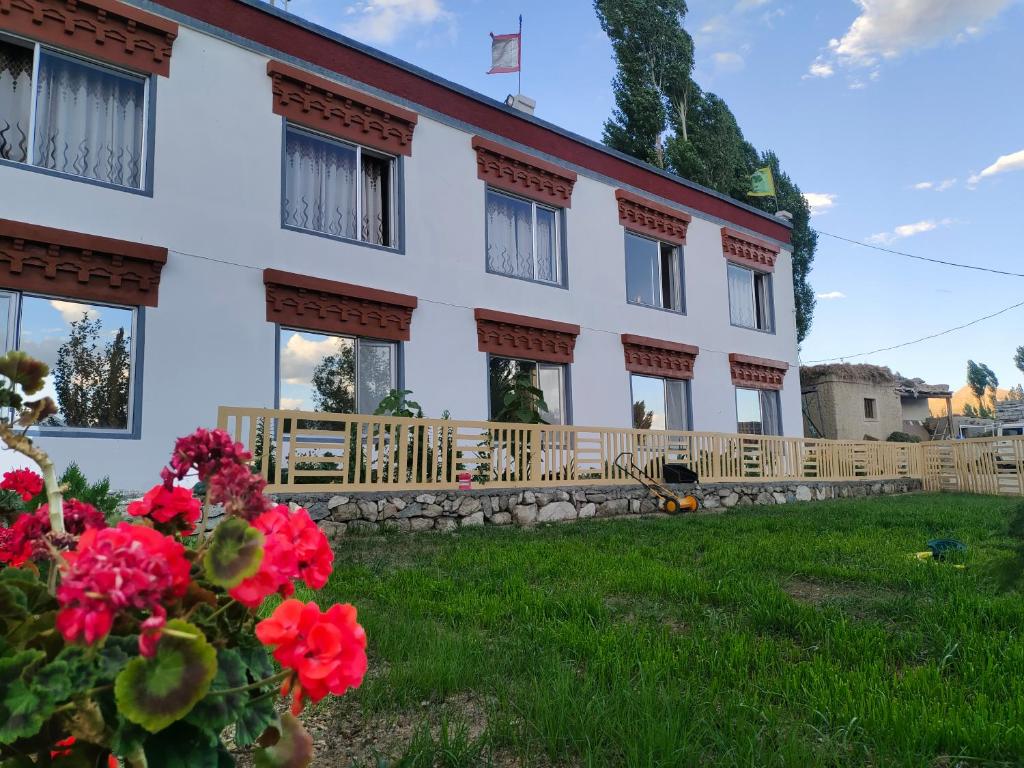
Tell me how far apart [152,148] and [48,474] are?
355 inches

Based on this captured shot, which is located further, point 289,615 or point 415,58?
point 415,58

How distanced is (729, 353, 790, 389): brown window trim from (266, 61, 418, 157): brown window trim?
9.46 m

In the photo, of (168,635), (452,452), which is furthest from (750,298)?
(168,635)

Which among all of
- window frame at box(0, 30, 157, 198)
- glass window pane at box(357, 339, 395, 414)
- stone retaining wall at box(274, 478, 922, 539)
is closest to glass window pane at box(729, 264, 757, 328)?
stone retaining wall at box(274, 478, 922, 539)

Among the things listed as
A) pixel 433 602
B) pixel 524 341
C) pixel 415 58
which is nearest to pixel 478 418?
pixel 524 341

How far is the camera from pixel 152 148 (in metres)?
8.84

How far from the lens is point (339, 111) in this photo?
10.6 m

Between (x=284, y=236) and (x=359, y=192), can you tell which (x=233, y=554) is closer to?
(x=284, y=236)

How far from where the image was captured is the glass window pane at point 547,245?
13.3m

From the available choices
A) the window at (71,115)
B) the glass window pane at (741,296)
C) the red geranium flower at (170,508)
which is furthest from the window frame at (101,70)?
the glass window pane at (741,296)

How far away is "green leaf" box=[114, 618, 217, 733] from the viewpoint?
0.93 metres

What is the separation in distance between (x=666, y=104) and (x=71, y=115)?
22.0m

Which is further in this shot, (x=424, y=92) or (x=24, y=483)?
(x=424, y=92)

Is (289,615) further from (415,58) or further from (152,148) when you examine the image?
(415,58)
